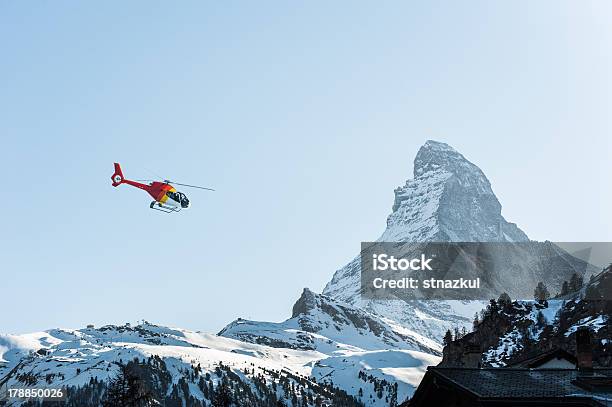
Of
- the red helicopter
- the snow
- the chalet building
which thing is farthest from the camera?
the snow

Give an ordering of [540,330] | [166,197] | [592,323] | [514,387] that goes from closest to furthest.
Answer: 1. [514,387]
2. [166,197]
3. [592,323]
4. [540,330]

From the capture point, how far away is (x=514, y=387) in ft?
99.1

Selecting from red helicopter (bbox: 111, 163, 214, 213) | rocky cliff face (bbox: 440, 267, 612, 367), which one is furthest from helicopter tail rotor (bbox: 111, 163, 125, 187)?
rocky cliff face (bbox: 440, 267, 612, 367)

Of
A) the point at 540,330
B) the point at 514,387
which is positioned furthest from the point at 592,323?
the point at 514,387

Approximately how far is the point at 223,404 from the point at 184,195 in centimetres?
2608

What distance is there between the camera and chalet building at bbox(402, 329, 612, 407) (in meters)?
29.4

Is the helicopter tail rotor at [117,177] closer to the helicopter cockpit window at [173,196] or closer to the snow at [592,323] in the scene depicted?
the helicopter cockpit window at [173,196]

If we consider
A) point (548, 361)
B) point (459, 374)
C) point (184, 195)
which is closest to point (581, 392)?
A: point (459, 374)

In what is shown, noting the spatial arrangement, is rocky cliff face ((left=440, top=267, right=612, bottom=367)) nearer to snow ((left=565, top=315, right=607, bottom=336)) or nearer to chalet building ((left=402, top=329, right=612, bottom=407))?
snow ((left=565, top=315, right=607, bottom=336))

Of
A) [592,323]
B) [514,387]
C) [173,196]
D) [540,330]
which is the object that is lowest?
[514,387]

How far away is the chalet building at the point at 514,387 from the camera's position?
96.4ft

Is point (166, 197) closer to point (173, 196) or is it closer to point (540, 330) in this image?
point (173, 196)

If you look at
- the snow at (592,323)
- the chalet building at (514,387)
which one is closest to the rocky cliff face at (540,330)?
the snow at (592,323)

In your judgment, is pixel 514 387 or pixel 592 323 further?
pixel 592 323
